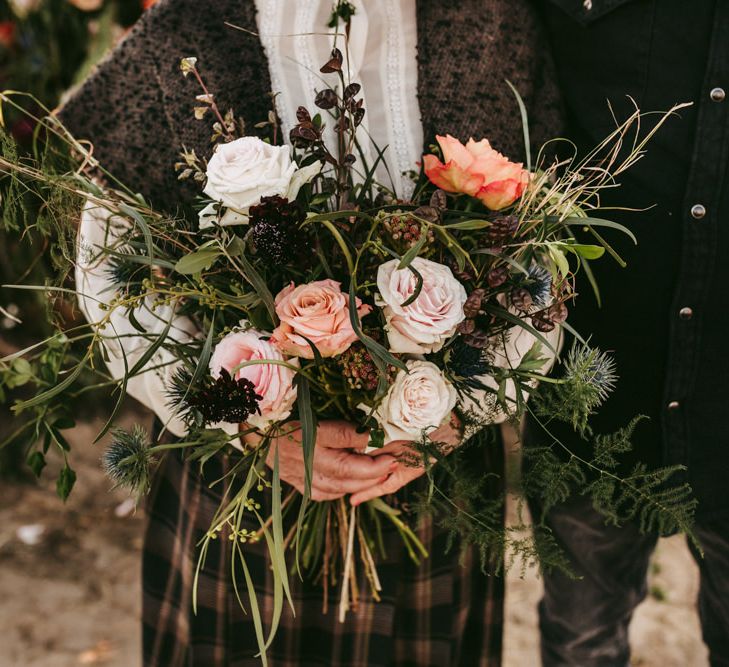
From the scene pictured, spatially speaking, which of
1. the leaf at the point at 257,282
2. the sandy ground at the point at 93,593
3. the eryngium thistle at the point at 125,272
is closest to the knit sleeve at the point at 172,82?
the eryngium thistle at the point at 125,272

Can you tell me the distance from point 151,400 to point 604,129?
840 mm

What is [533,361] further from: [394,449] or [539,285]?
[394,449]

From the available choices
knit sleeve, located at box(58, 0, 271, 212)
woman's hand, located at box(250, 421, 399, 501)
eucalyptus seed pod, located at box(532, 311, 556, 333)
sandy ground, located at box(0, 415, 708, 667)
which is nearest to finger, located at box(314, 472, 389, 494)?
woman's hand, located at box(250, 421, 399, 501)

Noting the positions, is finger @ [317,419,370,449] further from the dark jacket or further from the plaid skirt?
the dark jacket

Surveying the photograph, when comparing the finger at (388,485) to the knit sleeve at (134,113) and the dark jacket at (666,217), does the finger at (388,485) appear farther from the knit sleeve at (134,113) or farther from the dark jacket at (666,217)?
the knit sleeve at (134,113)

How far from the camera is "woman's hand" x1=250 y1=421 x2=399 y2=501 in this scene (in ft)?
3.30

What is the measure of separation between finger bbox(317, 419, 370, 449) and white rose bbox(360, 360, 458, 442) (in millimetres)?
134

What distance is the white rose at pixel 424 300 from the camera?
2.62ft

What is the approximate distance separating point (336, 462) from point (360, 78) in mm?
556

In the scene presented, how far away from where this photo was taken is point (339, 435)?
101cm

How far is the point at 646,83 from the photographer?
1.10 metres

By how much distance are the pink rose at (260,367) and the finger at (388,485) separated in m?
0.28

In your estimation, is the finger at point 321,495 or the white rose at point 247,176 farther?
the finger at point 321,495

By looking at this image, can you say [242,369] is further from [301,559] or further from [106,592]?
[106,592]
